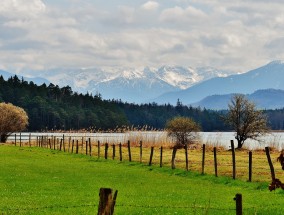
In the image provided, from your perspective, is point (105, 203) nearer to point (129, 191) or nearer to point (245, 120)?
point (129, 191)

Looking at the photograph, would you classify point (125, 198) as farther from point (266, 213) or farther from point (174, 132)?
point (174, 132)

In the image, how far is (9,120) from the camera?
108750 millimetres

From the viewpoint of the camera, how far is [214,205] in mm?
24594

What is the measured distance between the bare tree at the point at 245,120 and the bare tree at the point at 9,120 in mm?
41602

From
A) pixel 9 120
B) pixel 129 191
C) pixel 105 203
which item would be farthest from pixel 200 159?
pixel 9 120

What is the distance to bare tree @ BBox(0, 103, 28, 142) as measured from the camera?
10812 cm

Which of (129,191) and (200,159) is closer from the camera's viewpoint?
(129,191)

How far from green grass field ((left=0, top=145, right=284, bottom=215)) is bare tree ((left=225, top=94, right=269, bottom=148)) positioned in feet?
151

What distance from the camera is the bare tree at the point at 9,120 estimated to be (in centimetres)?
10812

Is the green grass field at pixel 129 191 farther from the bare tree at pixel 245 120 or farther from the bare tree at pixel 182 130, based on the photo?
the bare tree at pixel 182 130

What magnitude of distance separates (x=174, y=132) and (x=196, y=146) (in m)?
5.85

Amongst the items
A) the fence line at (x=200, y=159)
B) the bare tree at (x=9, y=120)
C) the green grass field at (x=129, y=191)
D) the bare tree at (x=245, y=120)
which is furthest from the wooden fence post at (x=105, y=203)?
the bare tree at (x=9, y=120)

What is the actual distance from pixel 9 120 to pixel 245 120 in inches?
1815

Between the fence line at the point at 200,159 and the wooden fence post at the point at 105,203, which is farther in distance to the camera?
the fence line at the point at 200,159
